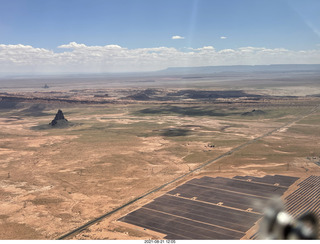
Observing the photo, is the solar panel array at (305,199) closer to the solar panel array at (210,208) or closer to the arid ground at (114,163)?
the solar panel array at (210,208)

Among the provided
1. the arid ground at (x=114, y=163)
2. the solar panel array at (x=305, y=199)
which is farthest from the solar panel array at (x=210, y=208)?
the arid ground at (x=114, y=163)

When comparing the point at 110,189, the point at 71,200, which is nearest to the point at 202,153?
the point at 110,189

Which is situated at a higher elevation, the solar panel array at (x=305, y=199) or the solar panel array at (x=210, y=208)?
the solar panel array at (x=305, y=199)

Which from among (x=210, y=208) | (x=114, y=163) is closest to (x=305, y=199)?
(x=210, y=208)

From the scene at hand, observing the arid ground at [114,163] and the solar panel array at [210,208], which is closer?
the solar panel array at [210,208]

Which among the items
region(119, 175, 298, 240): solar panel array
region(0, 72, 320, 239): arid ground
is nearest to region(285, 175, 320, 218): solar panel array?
region(119, 175, 298, 240): solar panel array

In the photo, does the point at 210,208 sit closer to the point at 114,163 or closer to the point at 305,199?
the point at 305,199

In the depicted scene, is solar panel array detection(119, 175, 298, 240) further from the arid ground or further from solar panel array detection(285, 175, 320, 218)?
the arid ground

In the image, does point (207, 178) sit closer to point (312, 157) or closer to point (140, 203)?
point (140, 203)
